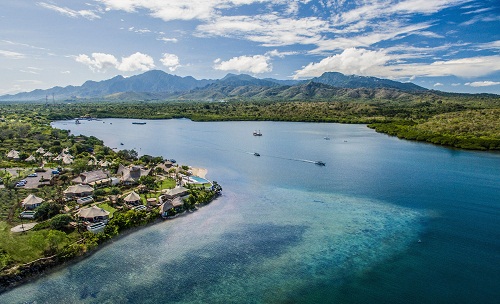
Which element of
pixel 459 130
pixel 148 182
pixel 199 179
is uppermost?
pixel 459 130

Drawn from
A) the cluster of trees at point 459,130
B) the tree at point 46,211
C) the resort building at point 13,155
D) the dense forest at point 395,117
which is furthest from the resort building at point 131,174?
the cluster of trees at point 459,130

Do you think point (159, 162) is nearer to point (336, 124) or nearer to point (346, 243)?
point (346, 243)

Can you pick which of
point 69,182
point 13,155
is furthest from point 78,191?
point 13,155

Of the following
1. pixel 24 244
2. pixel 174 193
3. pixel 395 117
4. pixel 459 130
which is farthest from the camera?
pixel 395 117

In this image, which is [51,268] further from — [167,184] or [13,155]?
[13,155]

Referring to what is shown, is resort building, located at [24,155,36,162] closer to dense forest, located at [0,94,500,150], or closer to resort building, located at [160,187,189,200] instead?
dense forest, located at [0,94,500,150]
